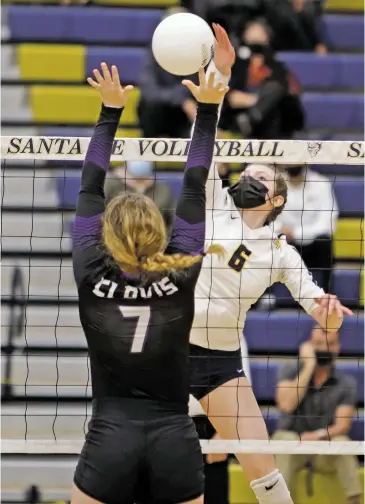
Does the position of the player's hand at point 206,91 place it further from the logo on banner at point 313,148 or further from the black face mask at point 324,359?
the black face mask at point 324,359

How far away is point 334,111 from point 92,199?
20.5ft

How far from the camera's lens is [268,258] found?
5312 mm

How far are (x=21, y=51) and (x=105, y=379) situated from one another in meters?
6.70

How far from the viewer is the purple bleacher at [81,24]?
1011 cm

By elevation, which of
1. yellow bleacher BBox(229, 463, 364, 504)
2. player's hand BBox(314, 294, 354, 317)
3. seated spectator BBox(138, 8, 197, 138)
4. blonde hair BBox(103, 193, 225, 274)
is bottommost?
yellow bleacher BBox(229, 463, 364, 504)

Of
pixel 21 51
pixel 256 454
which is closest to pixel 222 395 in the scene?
pixel 256 454

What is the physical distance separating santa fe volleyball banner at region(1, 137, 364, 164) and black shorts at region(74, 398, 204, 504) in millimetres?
1717

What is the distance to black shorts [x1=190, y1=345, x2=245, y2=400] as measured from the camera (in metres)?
5.29

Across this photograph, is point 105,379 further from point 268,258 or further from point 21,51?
point 21,51

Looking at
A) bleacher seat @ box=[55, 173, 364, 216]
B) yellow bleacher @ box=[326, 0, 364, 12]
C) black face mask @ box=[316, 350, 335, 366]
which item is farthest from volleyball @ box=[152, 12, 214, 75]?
yellow bleacher @ box=[326, 0, 364, 12]

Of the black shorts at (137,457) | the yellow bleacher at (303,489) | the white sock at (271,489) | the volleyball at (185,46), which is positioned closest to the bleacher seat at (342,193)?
the yellow bleacher at (303,489)

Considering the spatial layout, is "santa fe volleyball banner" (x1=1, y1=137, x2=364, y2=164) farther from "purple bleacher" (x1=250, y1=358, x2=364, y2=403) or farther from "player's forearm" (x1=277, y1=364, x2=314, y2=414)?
"purple bleacher" (x1=250, y1=358, x2=364, y2=403)

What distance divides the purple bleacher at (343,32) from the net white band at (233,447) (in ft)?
20.0

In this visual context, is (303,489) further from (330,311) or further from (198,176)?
(198,176)
